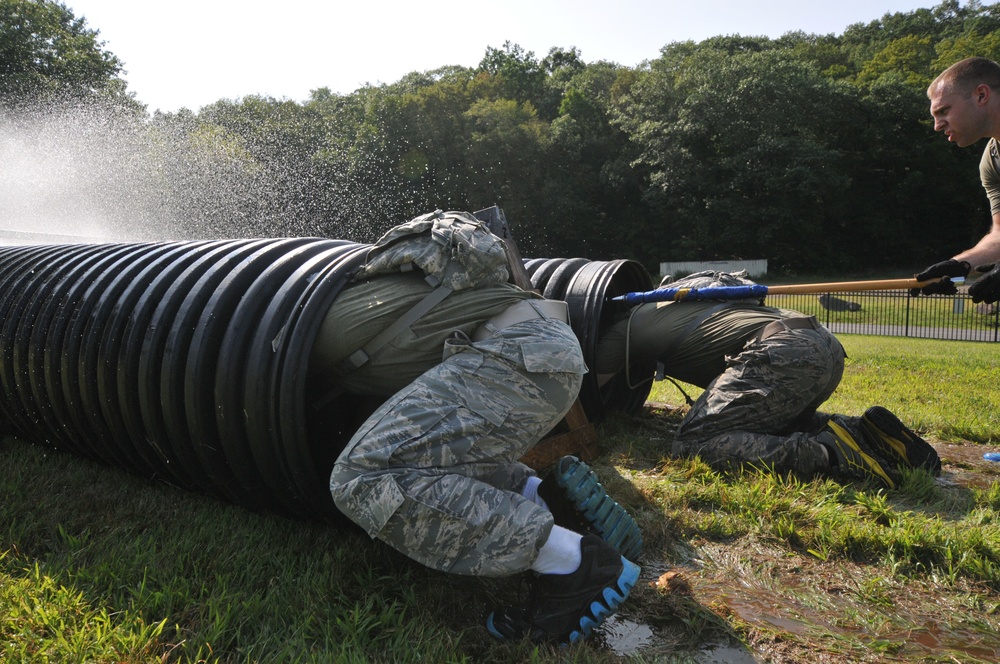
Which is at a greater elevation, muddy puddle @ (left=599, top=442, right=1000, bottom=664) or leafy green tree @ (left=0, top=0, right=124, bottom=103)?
leafy green tree @ (left=0, top=0, right=124, bottom=103)

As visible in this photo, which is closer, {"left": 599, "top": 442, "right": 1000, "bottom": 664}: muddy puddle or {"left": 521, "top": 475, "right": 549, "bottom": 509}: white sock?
{"left": 599, "top": 442, "right": 1000, "bottom": 664}: muddy puddle

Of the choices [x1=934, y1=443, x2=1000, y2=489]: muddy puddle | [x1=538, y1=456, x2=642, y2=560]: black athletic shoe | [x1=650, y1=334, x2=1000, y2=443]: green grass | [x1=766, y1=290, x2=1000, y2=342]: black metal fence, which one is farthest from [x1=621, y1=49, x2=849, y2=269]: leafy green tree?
[x1=538, y1=456, x2=642, y2=560]: black athletic shoe

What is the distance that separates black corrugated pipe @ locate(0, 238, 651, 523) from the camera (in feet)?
9.48

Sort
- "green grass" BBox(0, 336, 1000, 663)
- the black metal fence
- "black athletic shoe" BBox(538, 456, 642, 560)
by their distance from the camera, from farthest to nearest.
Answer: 1. the black metal fence
2. "black athletic shoe" BBox(538, 456, 642, 560)
3. "green grass" BBox(0, 336, 1000, 663)

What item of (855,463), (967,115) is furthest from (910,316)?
(855,463)

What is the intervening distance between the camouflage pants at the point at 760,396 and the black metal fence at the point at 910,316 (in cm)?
1419

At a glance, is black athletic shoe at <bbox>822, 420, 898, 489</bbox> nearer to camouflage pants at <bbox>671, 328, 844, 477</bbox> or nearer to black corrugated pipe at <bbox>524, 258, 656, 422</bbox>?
A: camouflage pants at <bbox>671, 328, 844, 477</bbox>

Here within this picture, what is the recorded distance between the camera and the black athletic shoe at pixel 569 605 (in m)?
2.46

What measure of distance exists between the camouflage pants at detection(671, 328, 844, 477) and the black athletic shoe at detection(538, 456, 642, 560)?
5.04 ft

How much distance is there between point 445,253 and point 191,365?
111cm

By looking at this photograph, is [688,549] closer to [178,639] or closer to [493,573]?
[493,573]

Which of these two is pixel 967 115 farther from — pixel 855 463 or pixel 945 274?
pixel 855 463

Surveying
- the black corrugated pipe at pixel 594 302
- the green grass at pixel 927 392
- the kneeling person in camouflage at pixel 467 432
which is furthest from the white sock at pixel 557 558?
the green grass at pixel 927 392

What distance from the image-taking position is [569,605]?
98.2 inches
